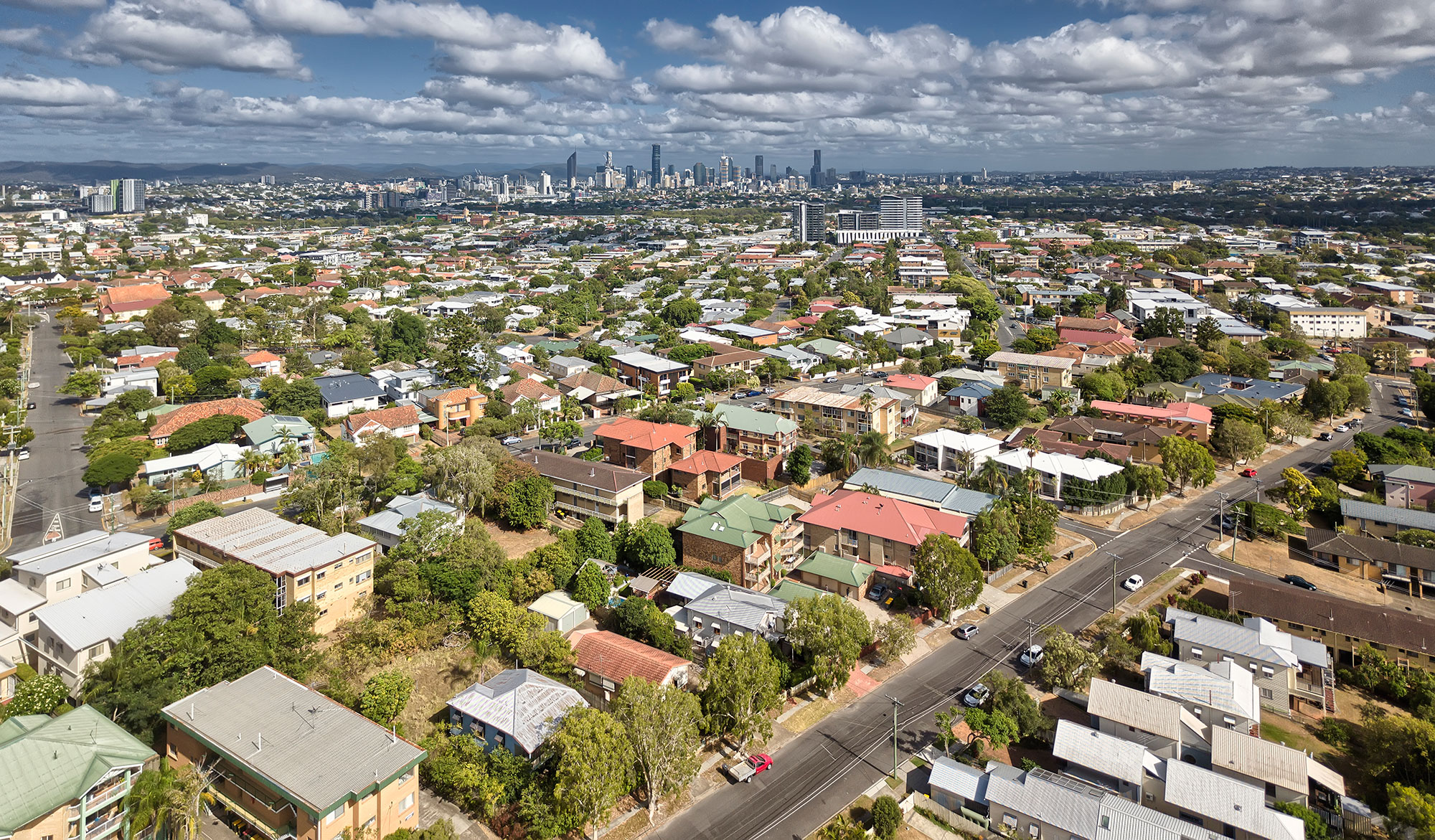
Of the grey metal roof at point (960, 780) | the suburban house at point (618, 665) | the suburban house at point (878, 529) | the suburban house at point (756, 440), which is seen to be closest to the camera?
the grey metal roof at point (960, 780)

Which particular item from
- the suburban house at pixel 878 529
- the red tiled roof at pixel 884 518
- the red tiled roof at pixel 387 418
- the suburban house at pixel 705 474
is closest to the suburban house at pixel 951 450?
the red tiled roof at pixel 884 518

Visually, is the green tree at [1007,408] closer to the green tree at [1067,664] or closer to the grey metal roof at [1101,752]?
the green tree at [1067,664]

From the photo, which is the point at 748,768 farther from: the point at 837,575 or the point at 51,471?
the point at 51,471

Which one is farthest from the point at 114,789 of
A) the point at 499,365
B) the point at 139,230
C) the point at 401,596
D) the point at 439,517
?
the point at 139,230

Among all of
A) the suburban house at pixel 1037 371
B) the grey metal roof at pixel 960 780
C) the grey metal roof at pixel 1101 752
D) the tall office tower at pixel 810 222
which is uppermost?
the tall office tower at pixel 810 222

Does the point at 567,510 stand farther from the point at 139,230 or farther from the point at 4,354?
the point at 139,230

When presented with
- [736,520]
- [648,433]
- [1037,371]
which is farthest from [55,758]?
[1037,371]

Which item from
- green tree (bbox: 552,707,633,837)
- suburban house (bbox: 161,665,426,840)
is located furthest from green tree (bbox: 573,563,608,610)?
green tree (bbox: 552,707,633,837)
